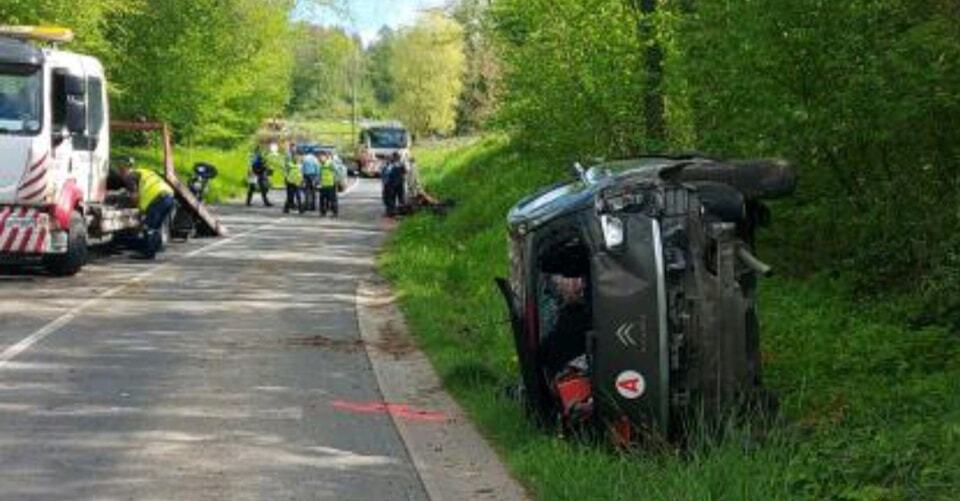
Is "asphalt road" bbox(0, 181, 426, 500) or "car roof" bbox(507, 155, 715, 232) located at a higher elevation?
"car roof" bbox(507, 155, 715, 232)

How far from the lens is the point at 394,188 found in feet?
117

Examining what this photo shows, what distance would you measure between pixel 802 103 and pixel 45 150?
34.0 feet

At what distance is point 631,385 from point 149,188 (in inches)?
646

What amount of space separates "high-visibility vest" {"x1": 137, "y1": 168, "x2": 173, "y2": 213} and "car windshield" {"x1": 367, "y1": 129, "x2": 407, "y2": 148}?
41.1 m


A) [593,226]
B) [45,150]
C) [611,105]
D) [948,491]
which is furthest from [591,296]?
[45,150]

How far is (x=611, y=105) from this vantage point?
55.0ft

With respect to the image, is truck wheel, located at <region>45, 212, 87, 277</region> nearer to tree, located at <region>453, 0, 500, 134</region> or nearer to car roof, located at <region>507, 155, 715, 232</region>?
tree, located at <region>453, 0, 500, 134</region>

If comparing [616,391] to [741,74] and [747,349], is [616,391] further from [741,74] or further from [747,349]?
[741,74]

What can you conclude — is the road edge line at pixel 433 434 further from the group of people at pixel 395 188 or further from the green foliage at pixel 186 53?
the green foliage at pixel 186 53

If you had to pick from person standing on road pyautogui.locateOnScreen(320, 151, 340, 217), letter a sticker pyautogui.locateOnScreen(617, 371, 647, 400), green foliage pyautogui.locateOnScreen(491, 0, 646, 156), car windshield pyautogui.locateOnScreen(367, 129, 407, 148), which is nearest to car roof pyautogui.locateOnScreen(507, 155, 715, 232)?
letter a sticker pyautogui.locateOnScreen(617, 371, 647, 400)

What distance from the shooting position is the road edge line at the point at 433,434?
7.05m

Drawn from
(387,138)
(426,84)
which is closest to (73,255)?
(387,138)

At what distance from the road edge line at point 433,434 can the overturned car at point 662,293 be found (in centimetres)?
63

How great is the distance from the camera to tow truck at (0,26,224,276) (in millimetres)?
16938
